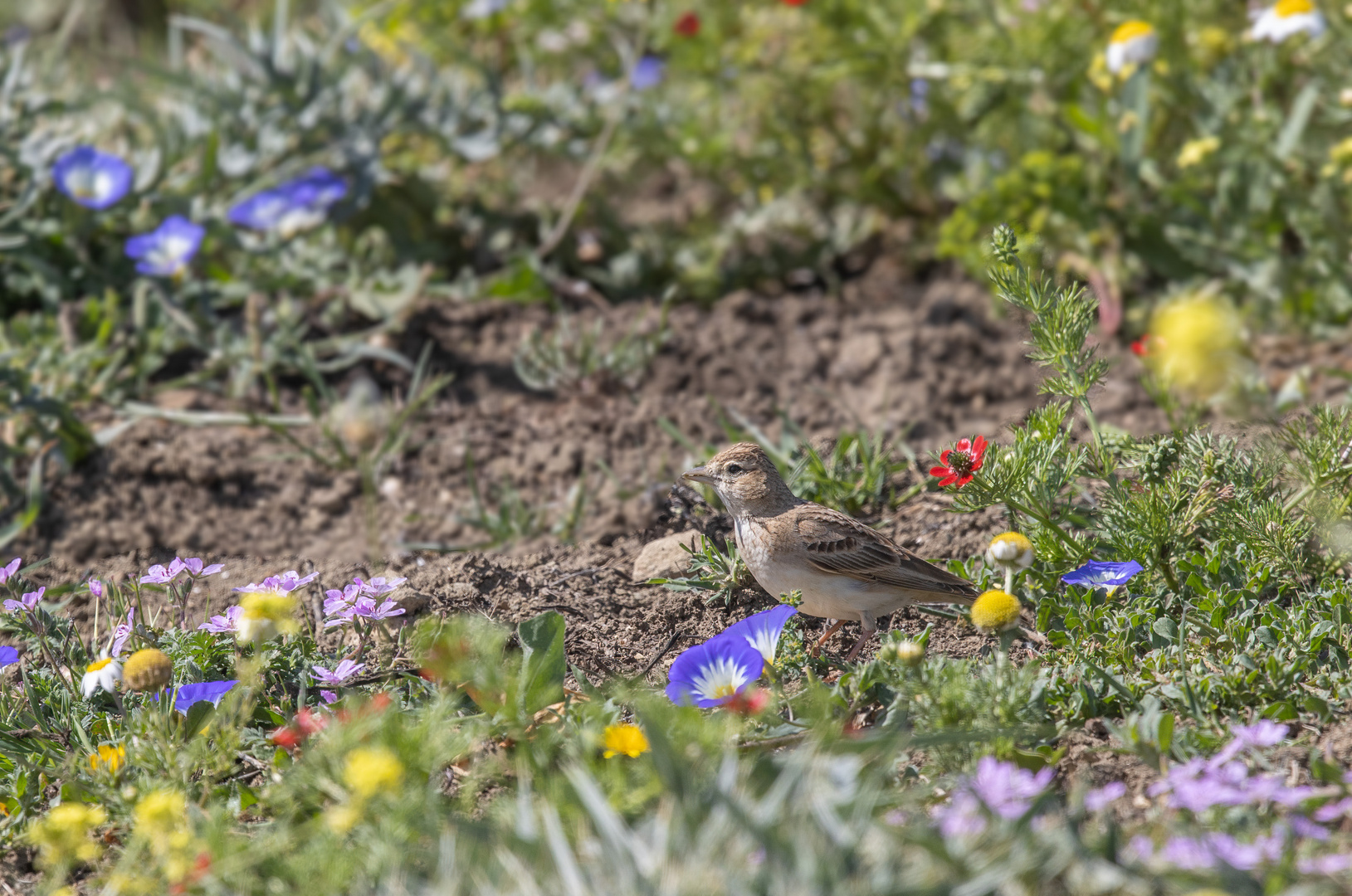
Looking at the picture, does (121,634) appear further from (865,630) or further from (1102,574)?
(1102,574)

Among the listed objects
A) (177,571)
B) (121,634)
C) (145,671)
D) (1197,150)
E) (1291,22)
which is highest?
(1291,22)

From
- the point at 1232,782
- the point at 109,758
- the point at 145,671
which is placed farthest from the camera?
the point at 109,758

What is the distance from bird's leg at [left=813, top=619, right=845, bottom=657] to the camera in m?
3.11

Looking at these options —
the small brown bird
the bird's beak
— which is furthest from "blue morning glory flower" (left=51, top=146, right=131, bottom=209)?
the small brown bird

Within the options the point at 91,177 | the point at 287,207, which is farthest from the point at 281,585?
the point at 91,177

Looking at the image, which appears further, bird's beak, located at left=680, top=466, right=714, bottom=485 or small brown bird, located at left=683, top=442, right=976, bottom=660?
bird's beak, located at left=680, top=466, right=714, bottom=485

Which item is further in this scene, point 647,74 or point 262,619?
point 647,74

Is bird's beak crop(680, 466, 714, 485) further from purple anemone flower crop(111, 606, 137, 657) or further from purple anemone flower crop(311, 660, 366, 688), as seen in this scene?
purple anemone flower crop(111, 606, 137, 657)

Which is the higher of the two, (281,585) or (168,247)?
(168,247)

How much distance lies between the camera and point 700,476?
11.1ft

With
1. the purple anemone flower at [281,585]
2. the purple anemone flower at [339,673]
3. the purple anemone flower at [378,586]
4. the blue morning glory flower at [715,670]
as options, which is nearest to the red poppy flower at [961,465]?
the blue morning glory flower at [715,670]

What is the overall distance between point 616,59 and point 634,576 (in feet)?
11.9

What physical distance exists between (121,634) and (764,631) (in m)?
1.49

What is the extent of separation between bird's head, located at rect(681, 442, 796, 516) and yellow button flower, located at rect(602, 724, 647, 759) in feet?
2.99
